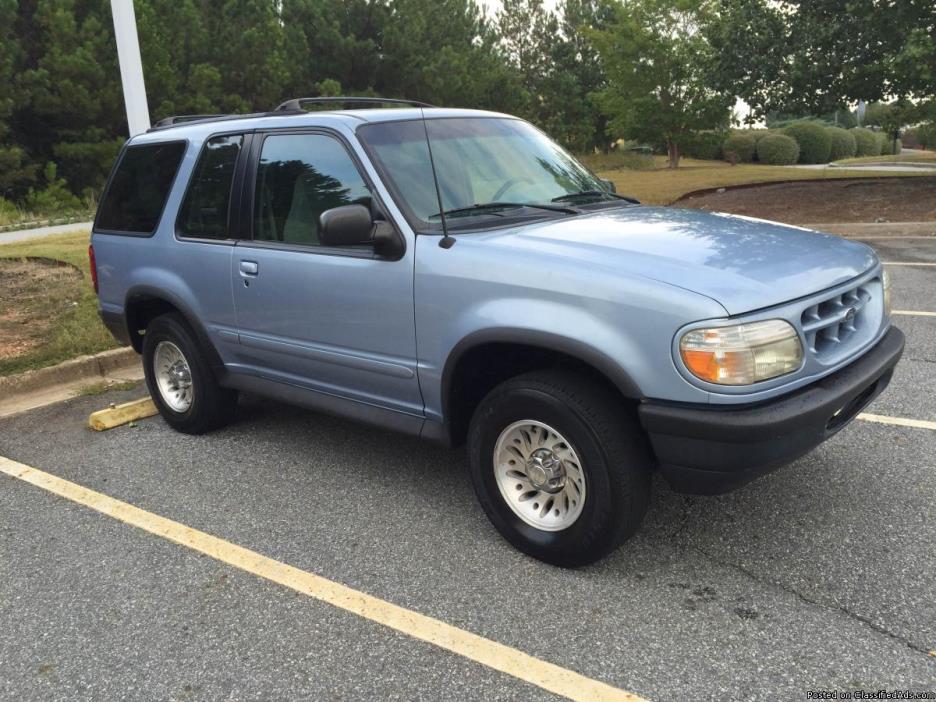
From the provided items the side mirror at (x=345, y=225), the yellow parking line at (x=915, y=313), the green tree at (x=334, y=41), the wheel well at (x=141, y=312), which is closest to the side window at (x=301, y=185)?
the side mirror at (x=345, y=225)

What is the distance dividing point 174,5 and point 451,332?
67.9ft

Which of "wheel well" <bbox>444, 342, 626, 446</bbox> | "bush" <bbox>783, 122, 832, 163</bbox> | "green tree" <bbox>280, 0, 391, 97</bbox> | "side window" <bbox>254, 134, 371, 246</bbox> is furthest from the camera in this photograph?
"bush" <bbox>783, 122, 832, 163</bbox>

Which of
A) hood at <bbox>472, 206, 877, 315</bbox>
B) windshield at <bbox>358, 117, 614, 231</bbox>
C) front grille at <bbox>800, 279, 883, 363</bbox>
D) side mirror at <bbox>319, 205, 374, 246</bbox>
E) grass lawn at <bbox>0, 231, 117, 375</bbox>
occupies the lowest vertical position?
grass lawn at <bbox>0, 231, 117, 375</bbox>

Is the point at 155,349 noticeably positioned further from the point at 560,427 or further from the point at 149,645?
the point at 560,427

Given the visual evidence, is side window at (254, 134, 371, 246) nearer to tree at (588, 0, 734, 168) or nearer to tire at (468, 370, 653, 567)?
tire at (468, 370, 653, 567)

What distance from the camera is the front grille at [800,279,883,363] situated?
121 inches

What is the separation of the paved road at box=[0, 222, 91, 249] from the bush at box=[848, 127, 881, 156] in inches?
1722

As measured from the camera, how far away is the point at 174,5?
818 inches

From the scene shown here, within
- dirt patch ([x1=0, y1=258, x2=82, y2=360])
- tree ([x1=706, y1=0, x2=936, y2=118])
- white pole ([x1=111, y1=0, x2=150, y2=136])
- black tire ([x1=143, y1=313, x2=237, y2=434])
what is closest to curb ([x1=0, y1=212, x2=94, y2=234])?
dirt patch ([x1=0, y1=258, x2=82, y2=360])

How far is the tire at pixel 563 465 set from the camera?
3.06 m

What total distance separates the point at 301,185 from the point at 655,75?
30566 mm

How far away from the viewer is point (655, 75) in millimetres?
31922

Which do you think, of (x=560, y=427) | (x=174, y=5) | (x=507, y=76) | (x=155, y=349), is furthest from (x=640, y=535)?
(x=507, y=76)

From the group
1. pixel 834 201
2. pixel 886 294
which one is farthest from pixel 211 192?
pixel 834 201
